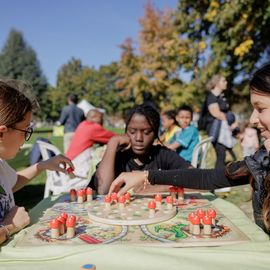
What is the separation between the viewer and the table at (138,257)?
1.15 m

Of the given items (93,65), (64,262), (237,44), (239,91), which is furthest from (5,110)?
(93,65)

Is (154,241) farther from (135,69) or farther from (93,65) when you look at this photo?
(93,65)

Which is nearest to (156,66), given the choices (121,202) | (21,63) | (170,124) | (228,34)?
(228,34)

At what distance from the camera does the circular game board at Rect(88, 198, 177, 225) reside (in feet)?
5.24

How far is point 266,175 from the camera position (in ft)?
5.21

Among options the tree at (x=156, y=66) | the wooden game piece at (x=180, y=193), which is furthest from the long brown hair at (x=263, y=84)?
the tree at (x=156, y=66)

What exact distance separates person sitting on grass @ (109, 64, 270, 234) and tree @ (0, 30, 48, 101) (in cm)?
5177

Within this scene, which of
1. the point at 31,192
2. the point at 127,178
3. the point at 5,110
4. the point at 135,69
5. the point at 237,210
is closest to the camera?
the point at 5,110

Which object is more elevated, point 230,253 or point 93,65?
point 93,65

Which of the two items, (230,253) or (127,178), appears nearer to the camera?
(230,253)

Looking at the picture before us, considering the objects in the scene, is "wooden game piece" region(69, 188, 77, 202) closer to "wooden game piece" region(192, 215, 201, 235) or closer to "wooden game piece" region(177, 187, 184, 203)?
"wooden game piece" region(177, 187, 184, 203)

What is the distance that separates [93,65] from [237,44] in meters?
48.8

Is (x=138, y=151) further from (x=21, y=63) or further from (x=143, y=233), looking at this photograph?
(x=21, y=63)

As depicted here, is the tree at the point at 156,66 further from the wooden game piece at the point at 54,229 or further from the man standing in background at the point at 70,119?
the wooden game piece at the point at 54,229
